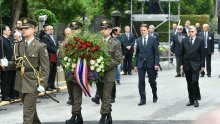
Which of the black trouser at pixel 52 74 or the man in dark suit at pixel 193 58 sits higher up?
the man in dark suit at pixel 193 58

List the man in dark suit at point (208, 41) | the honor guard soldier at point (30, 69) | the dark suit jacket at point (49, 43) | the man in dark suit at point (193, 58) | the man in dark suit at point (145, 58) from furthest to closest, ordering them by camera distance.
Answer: the man in dark suit at point (208, 41), the dark suit jacket at point (49, 43), the man in dark suit at point (145, 58), the man in dark suit at point (193, 58), the honor guard soldier at point (30, 69)

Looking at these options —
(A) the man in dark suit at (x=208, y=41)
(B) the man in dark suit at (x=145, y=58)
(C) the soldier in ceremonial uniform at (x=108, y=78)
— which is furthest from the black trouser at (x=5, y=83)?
(A) the man in dark suit at (x=208, y=41)

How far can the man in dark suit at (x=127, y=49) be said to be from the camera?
21.0m

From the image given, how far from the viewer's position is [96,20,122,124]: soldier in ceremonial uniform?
9.30m

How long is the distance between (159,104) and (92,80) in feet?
12.3

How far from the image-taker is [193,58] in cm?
1186

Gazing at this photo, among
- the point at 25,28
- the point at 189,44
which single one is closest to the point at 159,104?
the point at 189,44

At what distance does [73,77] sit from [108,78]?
2.13 ft

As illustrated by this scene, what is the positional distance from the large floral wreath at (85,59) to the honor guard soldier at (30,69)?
117 centimetres

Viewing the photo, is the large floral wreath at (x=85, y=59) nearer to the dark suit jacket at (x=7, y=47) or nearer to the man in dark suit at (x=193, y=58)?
the man in dark suit at (x=193, y=58)

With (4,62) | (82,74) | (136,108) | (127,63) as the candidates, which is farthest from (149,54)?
(127,63)

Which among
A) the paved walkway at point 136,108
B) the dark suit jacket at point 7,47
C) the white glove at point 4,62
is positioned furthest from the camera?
the dark suit jacket at point 7,47

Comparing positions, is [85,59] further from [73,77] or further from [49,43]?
[49,43]

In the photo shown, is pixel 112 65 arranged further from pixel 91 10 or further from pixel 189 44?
pixel 91 10
